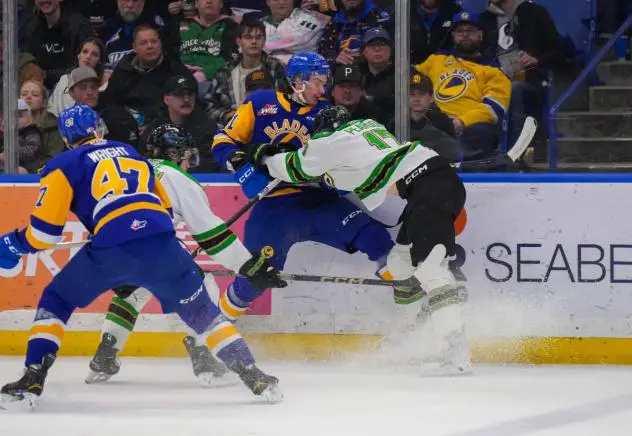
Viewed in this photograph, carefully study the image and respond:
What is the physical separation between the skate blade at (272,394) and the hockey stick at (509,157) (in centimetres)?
169

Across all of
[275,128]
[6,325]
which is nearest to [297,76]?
[275,128]

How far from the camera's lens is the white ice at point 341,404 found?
3.60 m

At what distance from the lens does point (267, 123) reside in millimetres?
Result: 5070

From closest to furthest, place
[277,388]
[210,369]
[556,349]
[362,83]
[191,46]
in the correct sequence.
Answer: [277,388]
[210,369]
[556,349]
[362,83]
[191,46]

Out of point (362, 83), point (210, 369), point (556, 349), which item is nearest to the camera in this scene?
point (210, 369)

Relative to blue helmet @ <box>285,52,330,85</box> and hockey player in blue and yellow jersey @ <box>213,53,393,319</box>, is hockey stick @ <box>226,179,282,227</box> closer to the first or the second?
hockey player in blue and yellow jersey @ <box>213,53,393,319</box>

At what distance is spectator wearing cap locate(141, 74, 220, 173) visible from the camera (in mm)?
5891

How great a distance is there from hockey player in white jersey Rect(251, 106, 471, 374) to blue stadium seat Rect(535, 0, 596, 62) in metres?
1.27

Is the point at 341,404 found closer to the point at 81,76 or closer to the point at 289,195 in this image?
the point at 289,195

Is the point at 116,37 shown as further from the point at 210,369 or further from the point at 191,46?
the point at 210,369

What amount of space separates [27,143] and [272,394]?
2.36 metres

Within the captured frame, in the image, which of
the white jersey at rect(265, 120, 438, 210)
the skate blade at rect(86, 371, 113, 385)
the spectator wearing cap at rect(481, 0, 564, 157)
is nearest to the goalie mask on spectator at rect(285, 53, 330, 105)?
the white jersey at rect(265, 120, 438, 210)

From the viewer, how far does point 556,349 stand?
495 centimetres

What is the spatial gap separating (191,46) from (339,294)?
170cm
